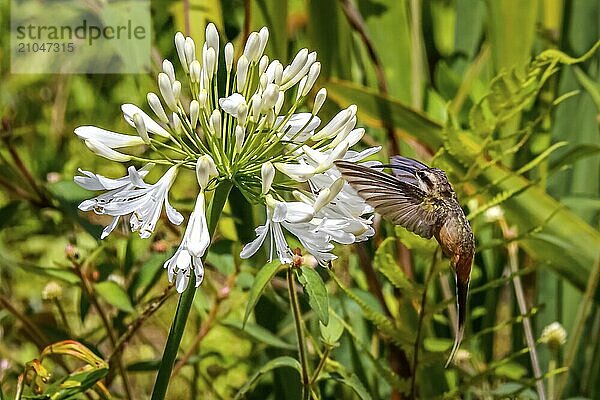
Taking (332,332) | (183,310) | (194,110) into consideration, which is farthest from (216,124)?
(332,332)

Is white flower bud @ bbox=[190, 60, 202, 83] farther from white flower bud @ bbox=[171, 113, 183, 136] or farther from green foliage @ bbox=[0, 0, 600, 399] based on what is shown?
green foliage @ bbox=[0, 0, 600, 399]

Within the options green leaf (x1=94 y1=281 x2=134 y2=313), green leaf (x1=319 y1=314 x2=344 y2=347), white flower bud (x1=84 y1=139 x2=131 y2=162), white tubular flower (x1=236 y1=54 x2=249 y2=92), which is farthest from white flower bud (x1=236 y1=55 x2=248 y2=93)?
green leaf (x1=94 y1=281 x2=134 y2=313)

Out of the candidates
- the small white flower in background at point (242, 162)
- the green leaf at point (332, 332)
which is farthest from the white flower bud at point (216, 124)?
the green leaf at point (332, 332)

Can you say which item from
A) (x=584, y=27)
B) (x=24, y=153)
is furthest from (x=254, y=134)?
(x=24, y=153)

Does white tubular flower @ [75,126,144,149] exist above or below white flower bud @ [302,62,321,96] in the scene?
below

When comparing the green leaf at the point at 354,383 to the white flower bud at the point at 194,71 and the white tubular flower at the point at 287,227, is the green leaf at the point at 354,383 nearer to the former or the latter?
the white tubular flower at the point at 287,227
